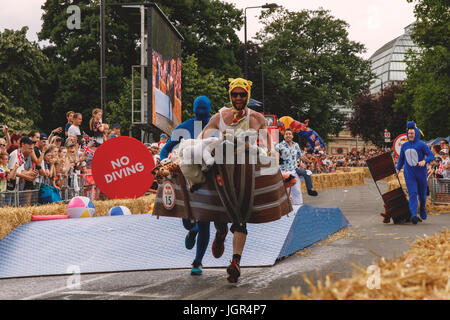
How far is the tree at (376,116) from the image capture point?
70.9m

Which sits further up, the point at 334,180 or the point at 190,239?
the point at 334,180

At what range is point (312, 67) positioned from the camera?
61406 millimetres

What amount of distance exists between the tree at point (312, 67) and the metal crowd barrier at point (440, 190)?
120ft

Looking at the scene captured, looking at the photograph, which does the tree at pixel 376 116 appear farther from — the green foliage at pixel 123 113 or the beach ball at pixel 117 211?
the beach ball at pixel 117 211

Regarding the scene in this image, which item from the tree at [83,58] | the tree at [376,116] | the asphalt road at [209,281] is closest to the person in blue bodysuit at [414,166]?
the asphalt road at [209,281]

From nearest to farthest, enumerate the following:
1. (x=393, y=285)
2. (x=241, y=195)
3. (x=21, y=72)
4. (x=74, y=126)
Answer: (x=393, y=285) < (x=241, y=195) < (x=74, y=126) < (x=21, y=72)

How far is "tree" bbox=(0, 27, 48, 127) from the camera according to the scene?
40.5 m

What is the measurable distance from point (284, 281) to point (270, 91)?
48.7 m

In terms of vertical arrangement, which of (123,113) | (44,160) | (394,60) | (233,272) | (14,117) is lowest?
(233,272)

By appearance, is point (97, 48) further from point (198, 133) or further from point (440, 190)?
point (198, 133)

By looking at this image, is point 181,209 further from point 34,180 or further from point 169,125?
point 169,125

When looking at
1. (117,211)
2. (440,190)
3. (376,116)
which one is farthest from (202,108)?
(376,116)

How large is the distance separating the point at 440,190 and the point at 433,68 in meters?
20.0
